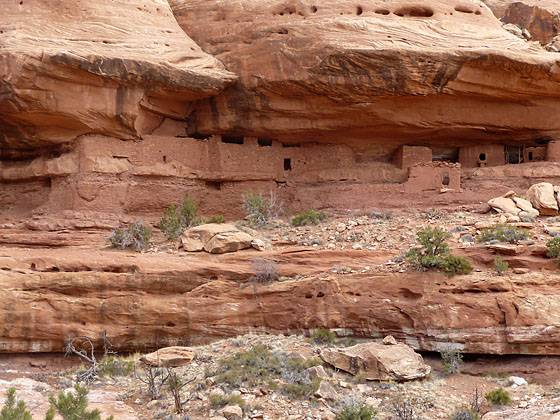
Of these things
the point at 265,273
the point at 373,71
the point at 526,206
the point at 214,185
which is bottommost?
the point at 265,273

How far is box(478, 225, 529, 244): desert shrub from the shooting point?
48.7ft

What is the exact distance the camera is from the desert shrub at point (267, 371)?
1247 cm

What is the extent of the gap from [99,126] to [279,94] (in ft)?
12.7

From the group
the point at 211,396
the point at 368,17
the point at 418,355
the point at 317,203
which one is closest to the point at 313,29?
the point at 368,17

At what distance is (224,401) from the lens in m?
12.1

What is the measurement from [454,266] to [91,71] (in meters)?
7.95

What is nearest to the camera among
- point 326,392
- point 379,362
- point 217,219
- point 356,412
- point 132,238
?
point 356,412

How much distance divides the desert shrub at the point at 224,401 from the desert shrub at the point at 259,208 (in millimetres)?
5856

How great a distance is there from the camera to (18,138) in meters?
18.6

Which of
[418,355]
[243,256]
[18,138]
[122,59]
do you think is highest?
[122,59]

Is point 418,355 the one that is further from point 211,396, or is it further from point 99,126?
point 99,126

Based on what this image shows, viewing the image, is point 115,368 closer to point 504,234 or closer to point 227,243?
point 227,243

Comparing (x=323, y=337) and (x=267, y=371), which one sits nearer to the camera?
(x=267, y=371)

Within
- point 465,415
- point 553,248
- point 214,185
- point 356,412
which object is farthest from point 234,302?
point 214,185
